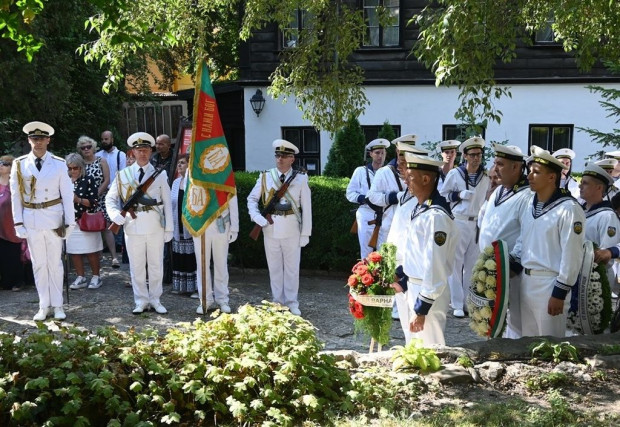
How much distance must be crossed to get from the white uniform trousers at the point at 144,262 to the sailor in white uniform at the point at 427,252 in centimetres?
448

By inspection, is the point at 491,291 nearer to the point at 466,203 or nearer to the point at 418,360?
the point at 418,360

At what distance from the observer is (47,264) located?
9109 mm

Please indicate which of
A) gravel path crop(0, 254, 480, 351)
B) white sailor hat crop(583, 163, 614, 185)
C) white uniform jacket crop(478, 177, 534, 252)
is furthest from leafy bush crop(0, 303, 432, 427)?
white sailor hat crop(583, 163, 614, 185)

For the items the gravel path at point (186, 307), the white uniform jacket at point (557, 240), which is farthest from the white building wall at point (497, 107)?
the white uniform jacket at point (557, 240)

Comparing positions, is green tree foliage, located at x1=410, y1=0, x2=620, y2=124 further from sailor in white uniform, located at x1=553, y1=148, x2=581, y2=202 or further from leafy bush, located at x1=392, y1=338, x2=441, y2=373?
leafy bush, located at x1=392, y1=338, x2=441, y2=373

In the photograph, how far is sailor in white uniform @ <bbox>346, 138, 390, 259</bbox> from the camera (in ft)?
33.0

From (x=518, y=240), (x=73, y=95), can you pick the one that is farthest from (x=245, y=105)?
(x=518, y=240)

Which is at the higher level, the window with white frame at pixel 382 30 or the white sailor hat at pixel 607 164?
the window with white frame at pixel 382 30

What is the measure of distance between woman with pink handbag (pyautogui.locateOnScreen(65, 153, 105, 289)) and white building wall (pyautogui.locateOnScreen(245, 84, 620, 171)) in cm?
791

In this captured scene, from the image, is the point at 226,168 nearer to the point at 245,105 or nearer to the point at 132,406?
the point at 132,406

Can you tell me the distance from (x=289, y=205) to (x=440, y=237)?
13.9 ft

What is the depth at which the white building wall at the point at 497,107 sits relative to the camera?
56.4 ft

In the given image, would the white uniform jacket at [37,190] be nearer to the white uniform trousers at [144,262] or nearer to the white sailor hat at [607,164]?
the white uniform trousers at [144,262]

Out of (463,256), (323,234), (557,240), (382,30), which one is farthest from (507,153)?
(382,30)
